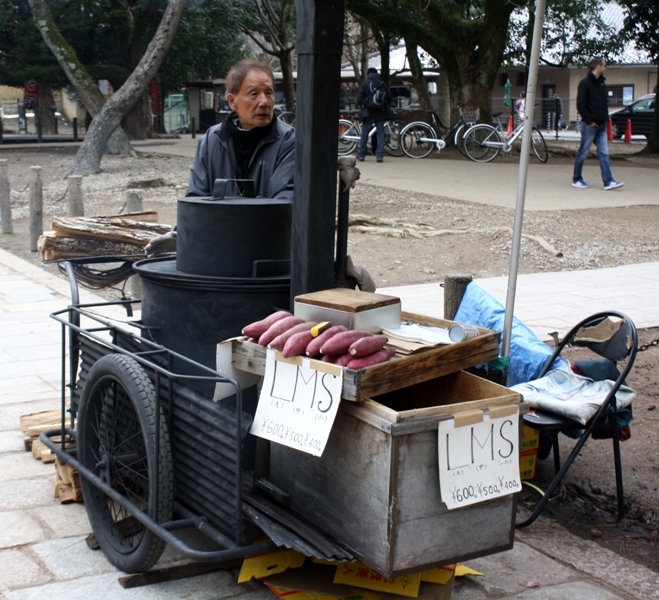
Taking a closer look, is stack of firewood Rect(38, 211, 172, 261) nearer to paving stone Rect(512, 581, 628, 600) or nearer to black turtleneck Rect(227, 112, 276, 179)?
black turtleneck Rect(227, 112, 276, 179)

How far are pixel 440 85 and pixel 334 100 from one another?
125ft

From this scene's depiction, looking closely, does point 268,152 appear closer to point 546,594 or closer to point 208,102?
point 546,594

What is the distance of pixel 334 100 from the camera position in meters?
2.81

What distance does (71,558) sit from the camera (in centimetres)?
304

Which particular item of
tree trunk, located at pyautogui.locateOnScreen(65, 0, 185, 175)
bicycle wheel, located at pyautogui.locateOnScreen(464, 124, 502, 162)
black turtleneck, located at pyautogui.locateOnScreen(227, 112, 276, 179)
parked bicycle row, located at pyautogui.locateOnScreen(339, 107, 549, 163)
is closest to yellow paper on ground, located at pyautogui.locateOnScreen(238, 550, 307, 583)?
black turtleneck, located at pyautogui.locateOnScreen(227, 112, 276, 179)

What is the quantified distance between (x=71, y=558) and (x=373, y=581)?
3.74ft

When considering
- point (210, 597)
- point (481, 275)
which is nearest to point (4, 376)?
point (210, 597)

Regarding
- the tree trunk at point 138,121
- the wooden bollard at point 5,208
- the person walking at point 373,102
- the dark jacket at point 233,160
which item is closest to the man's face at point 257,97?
the dark jacket at point 233,160

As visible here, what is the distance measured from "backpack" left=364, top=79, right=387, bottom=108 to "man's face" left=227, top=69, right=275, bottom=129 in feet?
44.4

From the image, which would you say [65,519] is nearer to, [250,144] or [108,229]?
[250,144]

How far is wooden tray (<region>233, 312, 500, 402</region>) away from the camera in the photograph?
2320 mm

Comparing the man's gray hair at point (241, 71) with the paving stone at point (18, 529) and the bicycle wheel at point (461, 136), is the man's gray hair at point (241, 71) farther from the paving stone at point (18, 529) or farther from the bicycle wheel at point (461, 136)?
the bicycle wheel at point (461, 136)

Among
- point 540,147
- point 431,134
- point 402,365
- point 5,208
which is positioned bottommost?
point 5,208

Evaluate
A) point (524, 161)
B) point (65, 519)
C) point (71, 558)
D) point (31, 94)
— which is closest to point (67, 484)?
point (65, 519)
